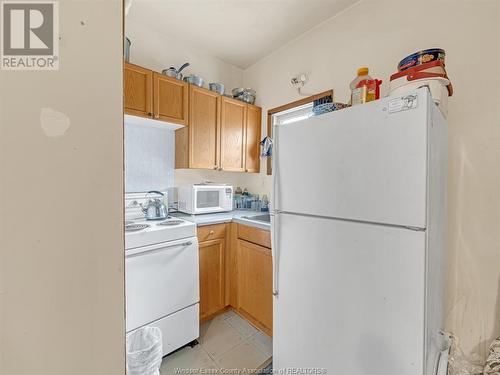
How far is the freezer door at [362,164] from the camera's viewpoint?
75 cm

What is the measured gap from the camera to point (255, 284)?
1756 millimetres

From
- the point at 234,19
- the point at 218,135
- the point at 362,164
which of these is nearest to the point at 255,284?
the point at 362,164

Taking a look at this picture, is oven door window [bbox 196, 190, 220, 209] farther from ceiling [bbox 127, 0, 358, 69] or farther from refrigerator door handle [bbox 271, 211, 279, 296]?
ceiling [bbox 127, 0, 358, 69]

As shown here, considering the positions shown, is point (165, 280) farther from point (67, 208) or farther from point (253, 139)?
point (253, 139)

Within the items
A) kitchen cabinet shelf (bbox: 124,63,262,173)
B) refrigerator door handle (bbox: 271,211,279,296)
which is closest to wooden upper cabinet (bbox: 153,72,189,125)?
kitchen cabinet shelf (bbox: 124,63,262,173)

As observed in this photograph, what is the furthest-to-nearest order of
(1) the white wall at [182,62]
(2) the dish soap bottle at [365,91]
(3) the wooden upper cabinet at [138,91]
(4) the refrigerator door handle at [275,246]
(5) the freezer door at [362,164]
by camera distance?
(1) the white wall at [182,62] → (3) the wooden upper cabinet at [138,91] → (4) the refrigerator door handle at [275,246] → (2) the dish soap bottle at [365,91] → (5) the freezer door at [362,164]

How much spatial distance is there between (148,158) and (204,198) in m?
0.65

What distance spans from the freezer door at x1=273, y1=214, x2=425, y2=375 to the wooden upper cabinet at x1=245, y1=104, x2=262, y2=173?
1.35m

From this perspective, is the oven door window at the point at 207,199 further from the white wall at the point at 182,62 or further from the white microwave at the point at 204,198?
the white wall at the point at 182,62

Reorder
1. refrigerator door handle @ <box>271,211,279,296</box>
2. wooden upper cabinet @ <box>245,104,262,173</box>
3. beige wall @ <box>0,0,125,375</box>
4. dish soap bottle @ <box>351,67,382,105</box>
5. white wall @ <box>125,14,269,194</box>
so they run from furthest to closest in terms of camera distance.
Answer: wooden upper cabinet @ <box>245,104,262,173</box> < white wall @ <box>125,14,269,194</box> < refrigerator door handle @ <box>271,211,279,296</box> < dish soap bottle @ <box>351,67,382,105</box> < beige wall @ <box>0,0,125,375</box>

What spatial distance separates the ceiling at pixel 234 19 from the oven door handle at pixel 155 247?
1.83m

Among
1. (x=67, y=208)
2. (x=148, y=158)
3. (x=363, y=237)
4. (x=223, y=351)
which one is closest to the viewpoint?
(x=67, y=208)

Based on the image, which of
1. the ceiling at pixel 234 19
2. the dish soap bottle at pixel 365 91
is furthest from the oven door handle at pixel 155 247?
the ceiling at pixel 234 19

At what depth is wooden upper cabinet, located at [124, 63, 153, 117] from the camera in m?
1.62
